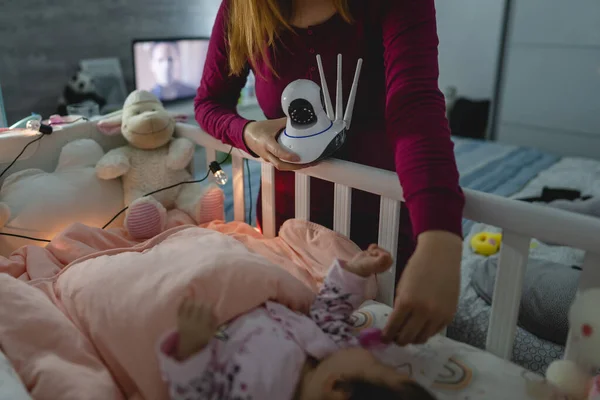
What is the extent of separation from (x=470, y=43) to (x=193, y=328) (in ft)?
10.4

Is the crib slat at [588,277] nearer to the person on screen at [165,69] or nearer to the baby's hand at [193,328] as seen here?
the baby's hand at [193,328]

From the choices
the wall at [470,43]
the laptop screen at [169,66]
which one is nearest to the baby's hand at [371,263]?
the laptop screen at [169,66]

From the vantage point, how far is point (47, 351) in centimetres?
65

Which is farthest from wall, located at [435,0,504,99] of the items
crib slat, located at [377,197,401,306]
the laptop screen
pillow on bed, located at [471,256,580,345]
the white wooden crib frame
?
crib slat, located at [377,197,401,306]

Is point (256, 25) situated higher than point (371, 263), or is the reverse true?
point (256, 25)

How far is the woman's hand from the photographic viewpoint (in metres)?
0.56

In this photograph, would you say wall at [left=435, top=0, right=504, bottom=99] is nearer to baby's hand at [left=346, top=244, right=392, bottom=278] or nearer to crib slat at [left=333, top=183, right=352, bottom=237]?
crib slat at [left=333, top=183, right=352, bottom=237]

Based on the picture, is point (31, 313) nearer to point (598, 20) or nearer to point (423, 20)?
point (423, 20)

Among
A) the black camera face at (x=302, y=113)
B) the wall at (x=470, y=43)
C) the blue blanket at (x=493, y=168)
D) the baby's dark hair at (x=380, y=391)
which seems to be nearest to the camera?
the baby's dark hair at (x=380, y=391)

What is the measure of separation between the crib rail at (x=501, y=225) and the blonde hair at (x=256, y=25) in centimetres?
24

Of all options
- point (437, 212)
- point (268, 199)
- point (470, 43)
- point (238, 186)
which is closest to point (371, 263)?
point (437, 212)

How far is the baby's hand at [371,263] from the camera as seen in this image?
0.66 meters

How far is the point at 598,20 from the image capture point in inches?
108

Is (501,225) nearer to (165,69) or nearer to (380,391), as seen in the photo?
(380,391)
